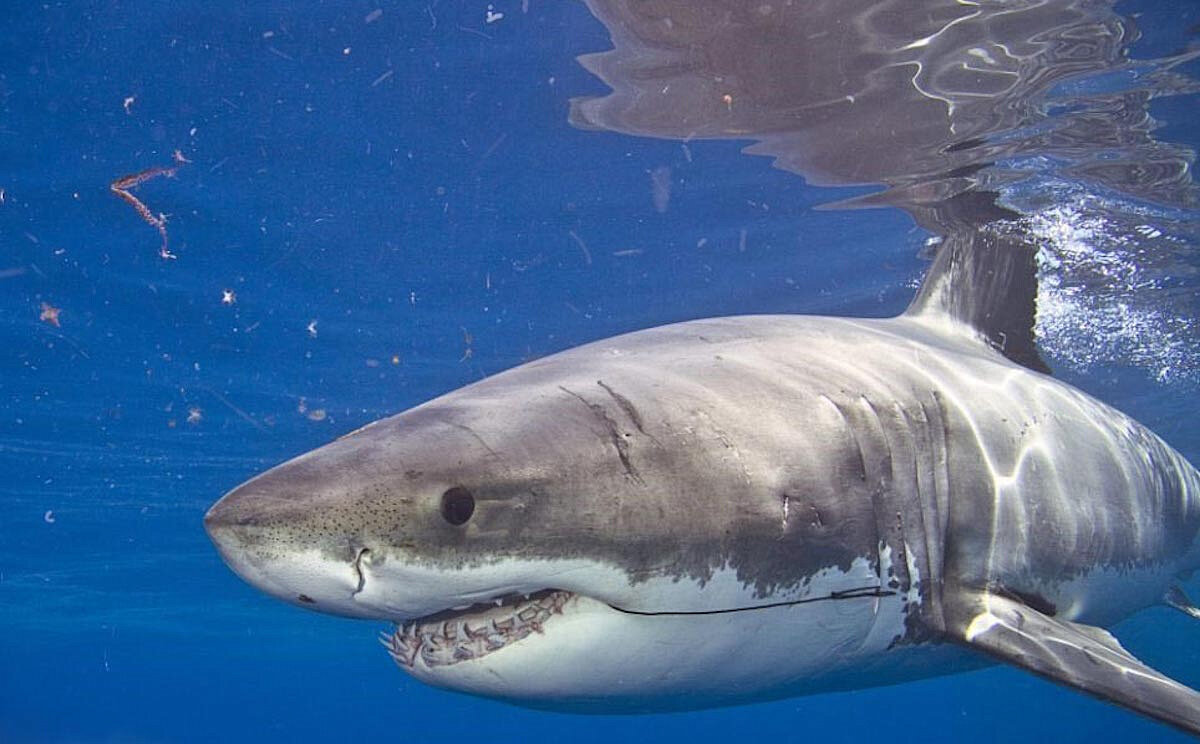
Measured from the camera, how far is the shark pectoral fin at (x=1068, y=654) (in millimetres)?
2941

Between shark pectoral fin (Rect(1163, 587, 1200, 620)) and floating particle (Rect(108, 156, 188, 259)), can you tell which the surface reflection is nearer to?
shark pectoral fin (Rect(1163, 587, 1200, 620))

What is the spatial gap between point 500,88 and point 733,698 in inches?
263

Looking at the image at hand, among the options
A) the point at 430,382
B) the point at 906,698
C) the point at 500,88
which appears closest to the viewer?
the point at 500,88

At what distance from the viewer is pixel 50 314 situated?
41.5 ft

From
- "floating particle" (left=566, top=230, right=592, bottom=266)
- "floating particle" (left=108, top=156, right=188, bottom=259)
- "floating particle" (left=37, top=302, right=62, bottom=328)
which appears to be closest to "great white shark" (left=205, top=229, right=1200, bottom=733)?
"floating particle" (left=566, top=230, right=592, bottom=266)

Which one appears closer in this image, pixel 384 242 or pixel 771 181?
pixel 771 181

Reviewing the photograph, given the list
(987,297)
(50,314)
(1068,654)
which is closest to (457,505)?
(1068,654)

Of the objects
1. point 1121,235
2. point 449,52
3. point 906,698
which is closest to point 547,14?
point 449,52

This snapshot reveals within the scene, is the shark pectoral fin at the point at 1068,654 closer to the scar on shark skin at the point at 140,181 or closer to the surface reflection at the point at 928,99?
the surface reflection at the point at 928,99

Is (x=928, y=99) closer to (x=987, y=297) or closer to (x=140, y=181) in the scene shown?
(x=987, y=297)

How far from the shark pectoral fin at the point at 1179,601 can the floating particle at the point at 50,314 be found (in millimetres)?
14106

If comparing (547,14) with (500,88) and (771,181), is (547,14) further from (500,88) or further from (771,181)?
(771,181)

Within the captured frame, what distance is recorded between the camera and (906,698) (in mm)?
133625

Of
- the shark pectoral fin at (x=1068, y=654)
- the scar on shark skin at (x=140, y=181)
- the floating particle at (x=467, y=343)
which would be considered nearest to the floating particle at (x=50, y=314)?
the scar on shark skin at (x=140, y=181)
